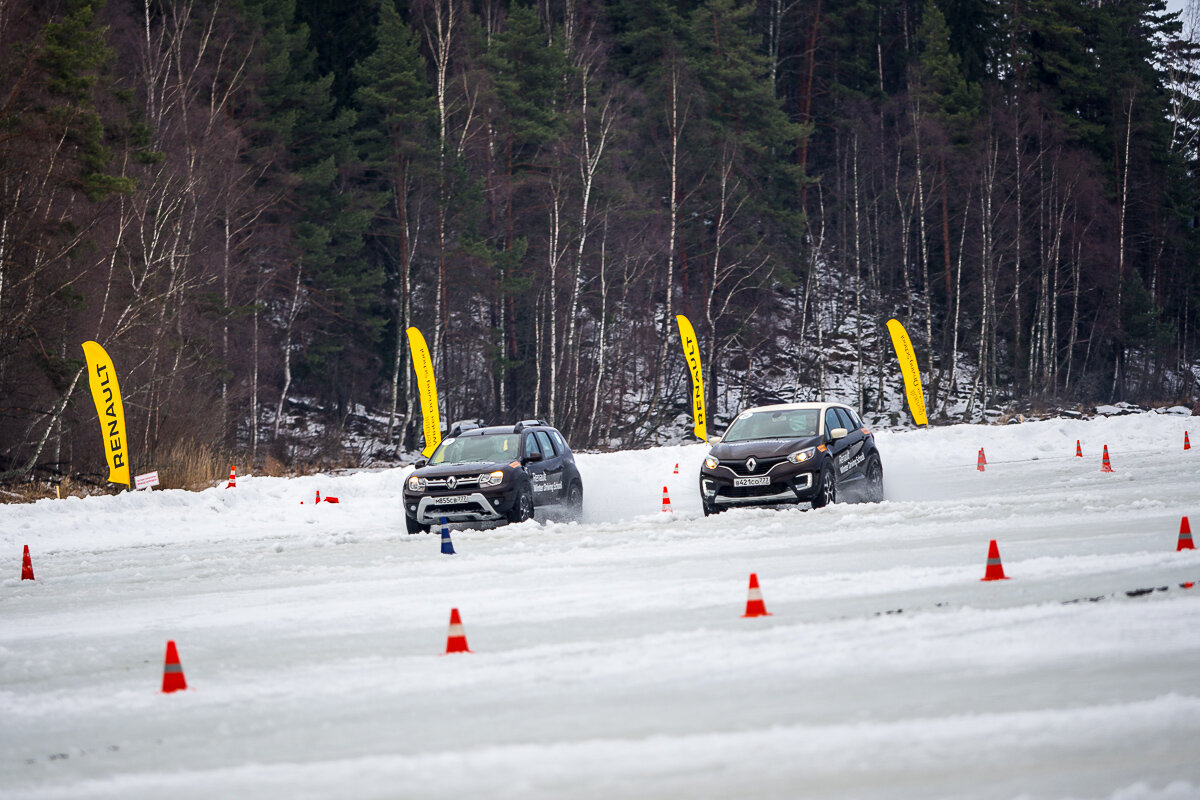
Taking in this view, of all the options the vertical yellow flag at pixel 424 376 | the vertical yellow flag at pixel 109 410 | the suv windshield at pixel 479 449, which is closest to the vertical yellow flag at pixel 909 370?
the vertical yellow flag at pixel 424 376

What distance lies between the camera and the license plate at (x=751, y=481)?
1770 cm

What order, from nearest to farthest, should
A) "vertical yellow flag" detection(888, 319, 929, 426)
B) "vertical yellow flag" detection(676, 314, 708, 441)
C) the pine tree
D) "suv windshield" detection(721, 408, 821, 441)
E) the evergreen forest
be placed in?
"suv windshield" detection(721, 408, 821, 441), the evergreen forest, "vertical yellow flag" detection(676, 314, 708, 441), "vertical yellow flag" detection(888, 319, 929, 426), the pine tree

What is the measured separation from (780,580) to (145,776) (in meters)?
6.46

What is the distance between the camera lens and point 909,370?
129 feet

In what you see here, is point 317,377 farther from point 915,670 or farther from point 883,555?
point 915,670

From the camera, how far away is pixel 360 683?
7.68 meters

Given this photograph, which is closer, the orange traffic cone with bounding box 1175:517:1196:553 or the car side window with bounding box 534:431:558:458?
the orange traffic cone with bounding box 1175:517:1196:553

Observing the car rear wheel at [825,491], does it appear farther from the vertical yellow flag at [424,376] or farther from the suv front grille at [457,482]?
the vertical yellow flag at [424,376]

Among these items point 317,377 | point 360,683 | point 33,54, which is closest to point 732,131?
point 317,377

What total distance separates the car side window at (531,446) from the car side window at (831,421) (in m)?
4.41

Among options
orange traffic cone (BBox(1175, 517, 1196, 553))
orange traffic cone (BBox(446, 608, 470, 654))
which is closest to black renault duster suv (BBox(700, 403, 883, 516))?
orange traffic cone (BBox(1175, 517, 1196, 553))

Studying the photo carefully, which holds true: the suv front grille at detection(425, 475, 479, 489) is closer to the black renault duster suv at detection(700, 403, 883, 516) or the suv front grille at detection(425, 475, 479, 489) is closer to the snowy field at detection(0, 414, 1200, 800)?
the snowy field at detection(0, 414, 1200, 800)

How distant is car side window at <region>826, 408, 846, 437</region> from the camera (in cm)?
1894

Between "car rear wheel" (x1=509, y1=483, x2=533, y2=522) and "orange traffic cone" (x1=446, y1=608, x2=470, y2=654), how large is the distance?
9.47 metres
